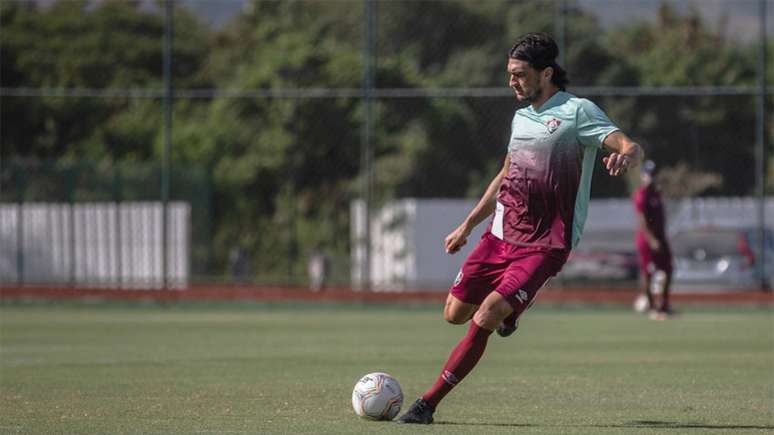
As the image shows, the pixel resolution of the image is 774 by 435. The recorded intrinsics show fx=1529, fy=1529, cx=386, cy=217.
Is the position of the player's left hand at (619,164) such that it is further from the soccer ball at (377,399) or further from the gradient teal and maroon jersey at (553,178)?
the soccer ball at (377,399)

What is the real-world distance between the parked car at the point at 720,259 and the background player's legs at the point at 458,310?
17367 mm

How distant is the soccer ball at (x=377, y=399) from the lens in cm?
909

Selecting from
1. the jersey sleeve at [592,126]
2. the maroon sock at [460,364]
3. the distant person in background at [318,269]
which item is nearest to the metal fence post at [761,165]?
the distant person in background at [318,269]

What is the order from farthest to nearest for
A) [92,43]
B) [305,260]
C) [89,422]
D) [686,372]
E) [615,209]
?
1. [92,43]
2. [305,260]
3. [615,209]
4. [686,372]
5. [89,422]

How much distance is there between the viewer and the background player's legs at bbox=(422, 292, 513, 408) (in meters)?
8.95

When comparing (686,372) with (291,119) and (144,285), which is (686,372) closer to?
(144,285)

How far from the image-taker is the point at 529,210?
30.2 feet

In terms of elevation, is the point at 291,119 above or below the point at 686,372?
→ above

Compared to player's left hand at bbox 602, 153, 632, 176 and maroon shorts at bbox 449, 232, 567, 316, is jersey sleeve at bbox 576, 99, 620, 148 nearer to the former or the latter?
player's left hand at bbox 602, 153, 632, 176

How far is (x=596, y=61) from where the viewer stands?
30.2m

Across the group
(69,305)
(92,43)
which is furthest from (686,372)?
(92,43)

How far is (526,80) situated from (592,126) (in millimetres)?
495

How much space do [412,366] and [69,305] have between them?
1410 centimetres

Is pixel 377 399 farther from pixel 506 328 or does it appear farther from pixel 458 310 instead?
pixel 506 328
